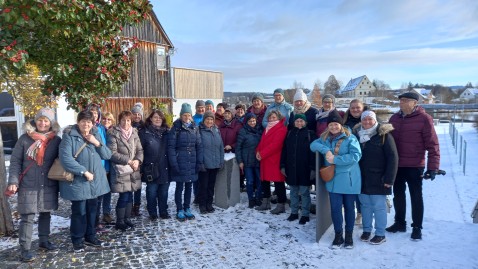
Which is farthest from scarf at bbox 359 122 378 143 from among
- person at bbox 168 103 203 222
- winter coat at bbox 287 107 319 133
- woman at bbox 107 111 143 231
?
woman at bbox 107 111 143 231

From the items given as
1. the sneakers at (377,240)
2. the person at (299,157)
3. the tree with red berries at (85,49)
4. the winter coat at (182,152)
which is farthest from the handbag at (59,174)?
the sneakers at (377,240)

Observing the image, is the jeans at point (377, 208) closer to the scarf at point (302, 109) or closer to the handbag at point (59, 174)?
the scarf at point (302, 109)

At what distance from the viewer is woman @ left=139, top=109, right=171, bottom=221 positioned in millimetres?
5852

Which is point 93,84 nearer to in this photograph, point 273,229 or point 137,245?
point 137,245

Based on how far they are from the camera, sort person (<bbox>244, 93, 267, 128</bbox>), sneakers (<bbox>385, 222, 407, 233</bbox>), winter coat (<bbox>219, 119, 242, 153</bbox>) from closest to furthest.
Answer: sneakers (<bbox>385, 222, 407, 233</bbox>) → person (<bbox>244, 93, 267, 128</bbox>) → winter coat (<bbox>219, 119, 242, 153</bbox>)

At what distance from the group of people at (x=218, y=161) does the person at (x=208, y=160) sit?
2cm

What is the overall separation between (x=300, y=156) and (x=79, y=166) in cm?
328

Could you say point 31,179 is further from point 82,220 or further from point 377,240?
point 377,240

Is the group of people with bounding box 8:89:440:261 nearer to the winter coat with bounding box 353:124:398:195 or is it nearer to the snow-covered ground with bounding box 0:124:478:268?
the winter coat with bounding box 353:124:398:195

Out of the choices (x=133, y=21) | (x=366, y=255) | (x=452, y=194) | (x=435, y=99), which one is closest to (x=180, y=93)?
(x=452, y=194)

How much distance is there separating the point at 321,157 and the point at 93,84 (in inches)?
142

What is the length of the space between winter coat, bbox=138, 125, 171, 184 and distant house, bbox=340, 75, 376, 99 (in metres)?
94.2

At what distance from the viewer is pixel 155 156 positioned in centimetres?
587

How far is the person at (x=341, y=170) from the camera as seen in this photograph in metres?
4.84
